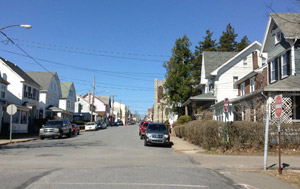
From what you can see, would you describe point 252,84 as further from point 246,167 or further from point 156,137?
point 246,167

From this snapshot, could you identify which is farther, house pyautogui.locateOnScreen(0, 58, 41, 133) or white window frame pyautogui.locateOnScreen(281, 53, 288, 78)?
house pyautogui.locateOnScreen(0, 58, 41, 133)

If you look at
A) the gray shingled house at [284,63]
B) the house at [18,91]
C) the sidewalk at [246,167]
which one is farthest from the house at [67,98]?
the sidewalk at [246,167]

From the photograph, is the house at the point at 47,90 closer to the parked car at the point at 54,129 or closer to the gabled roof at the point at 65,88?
the gabled roof at the point at 65,88

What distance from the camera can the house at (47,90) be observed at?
47.2 metres

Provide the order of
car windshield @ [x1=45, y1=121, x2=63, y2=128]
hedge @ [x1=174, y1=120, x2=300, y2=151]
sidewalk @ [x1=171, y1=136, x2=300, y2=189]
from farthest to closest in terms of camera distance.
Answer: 1. car windshield @ [x1=45, y1=121, x2=63, y2=128]
2. hedge @ [x1=174, y1=120, x2=300, y2=151]
3. sidewalk @ [x1=171, y1=136, x2=300, y2=189]

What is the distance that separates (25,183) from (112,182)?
2.27m

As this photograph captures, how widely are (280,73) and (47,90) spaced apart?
3744 cm

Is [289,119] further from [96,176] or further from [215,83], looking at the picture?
[215,83]

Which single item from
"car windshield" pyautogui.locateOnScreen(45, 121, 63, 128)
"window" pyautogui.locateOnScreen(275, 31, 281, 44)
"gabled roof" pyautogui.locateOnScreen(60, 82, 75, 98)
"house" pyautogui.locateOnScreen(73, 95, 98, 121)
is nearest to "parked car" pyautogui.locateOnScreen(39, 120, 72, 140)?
"car windshield" pyautogui.locateOnScreen(45, 121, 63, 128)

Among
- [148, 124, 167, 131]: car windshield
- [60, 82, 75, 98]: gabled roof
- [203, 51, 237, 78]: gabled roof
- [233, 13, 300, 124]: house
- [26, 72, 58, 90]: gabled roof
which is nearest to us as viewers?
[233, 13, 300, 124]: house

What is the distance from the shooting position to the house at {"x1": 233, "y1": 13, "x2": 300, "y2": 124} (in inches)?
707

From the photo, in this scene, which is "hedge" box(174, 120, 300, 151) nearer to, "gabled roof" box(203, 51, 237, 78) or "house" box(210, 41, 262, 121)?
"house" box(210, 41, 262, 121)

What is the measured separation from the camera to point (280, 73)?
21078 mm

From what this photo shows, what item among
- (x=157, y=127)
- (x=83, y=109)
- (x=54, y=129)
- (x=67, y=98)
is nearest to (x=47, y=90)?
→ (x=67, y=98)
